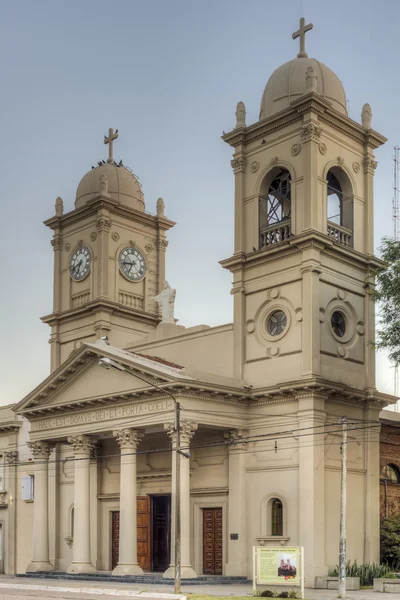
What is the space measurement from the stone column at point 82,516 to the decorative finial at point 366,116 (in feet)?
62.3

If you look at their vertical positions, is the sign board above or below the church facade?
below

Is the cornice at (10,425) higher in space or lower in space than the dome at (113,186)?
lower

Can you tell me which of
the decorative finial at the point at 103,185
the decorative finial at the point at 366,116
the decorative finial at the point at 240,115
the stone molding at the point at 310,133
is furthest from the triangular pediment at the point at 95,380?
the decorative finial at the point at 366,116

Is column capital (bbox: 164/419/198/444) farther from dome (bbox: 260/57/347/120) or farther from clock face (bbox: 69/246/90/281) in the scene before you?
clock face (bbox: 69/246/90/281)

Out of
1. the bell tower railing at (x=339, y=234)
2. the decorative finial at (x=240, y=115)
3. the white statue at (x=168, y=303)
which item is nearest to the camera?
the bell tower railing at (x=339, y=234)

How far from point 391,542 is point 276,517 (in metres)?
5.16

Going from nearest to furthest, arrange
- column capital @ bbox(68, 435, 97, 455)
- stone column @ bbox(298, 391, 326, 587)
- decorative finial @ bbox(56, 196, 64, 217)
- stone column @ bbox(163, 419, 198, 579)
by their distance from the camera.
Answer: stone column @ bbox(298, 391, 326, 587), stone column @ bbox(163, 419, 198, 579), column capital @ bbox(68, 435, 97, 455), decorative finial @ bbox(56, 196, 64, 217)

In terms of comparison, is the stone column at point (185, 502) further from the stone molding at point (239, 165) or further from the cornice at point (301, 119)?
the cornice at point (301, 119)

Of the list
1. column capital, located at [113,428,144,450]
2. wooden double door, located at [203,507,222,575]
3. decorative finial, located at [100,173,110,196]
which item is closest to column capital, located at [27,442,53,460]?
column capital, located at [113,428,144,450]

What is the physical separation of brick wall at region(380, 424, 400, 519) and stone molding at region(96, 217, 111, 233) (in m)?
18.9

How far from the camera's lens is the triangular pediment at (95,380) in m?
39.0

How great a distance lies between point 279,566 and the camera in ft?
101

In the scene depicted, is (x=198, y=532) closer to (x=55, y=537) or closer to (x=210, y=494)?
(x=210, y=494)

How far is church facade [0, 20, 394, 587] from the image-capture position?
1507 inches
